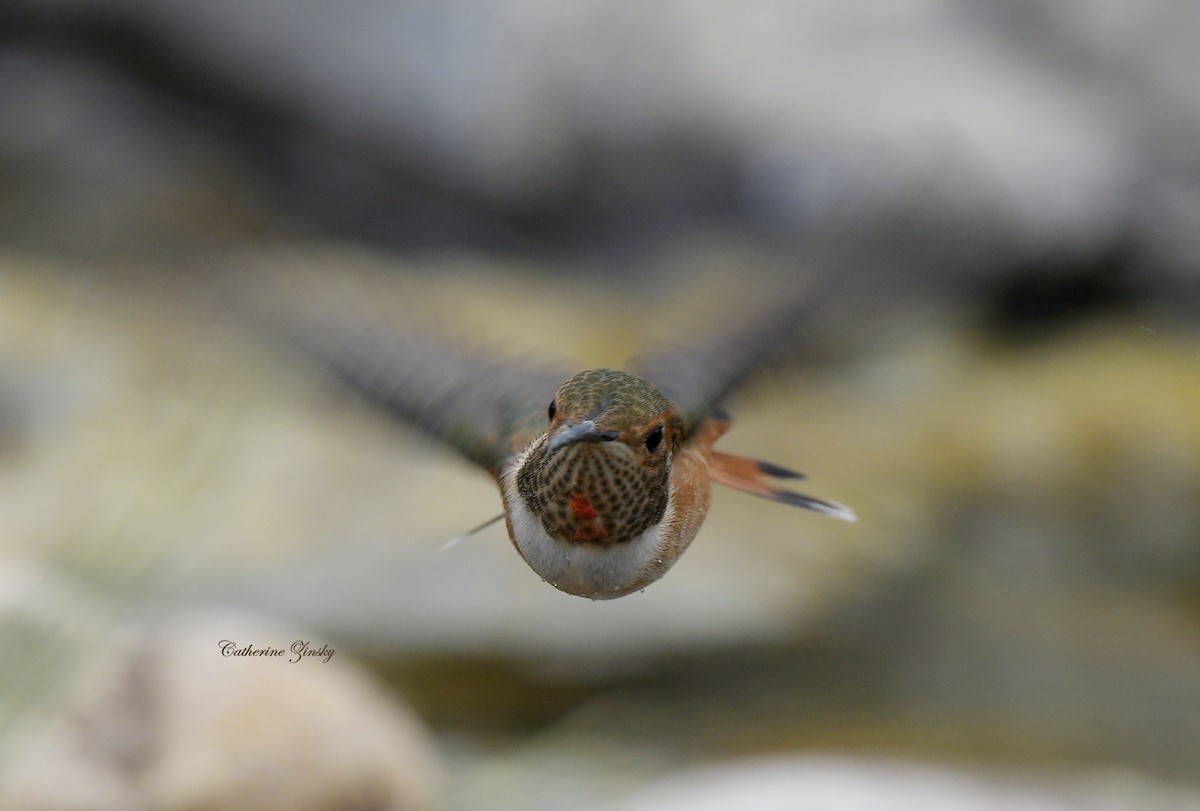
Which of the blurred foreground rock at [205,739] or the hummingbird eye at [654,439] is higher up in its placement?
the blurred foreground rock at [205,739]

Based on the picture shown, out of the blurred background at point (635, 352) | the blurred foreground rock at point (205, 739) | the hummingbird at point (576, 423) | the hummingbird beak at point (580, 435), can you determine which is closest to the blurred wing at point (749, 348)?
the hummingbird at point (576, 423)

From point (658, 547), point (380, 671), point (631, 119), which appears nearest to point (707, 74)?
point (631, 119)

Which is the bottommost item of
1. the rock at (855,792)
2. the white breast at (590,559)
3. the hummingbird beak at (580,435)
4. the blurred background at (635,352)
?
the white breast at (590,559)

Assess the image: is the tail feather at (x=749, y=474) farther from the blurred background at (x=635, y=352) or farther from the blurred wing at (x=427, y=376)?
the blurred background at (x=635, y=352)

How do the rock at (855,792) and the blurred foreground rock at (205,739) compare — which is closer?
the blurred foreground rock at (205,739)

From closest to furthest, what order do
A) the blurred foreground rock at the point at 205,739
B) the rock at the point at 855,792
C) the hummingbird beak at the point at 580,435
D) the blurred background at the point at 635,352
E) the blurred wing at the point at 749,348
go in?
the hummingbird beak at the point at 580,435
the blurred wing at the point at 749,348
the blurred foreground rock at the point at 205,739
the rock at the point at 855,792
the blurred background at the point at 635,352

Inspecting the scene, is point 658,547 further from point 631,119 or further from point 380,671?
point 631,119

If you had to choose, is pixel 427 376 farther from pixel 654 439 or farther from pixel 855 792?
pixel 855 792

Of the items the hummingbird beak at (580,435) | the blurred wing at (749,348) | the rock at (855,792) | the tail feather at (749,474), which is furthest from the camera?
the rock at (855,792)
